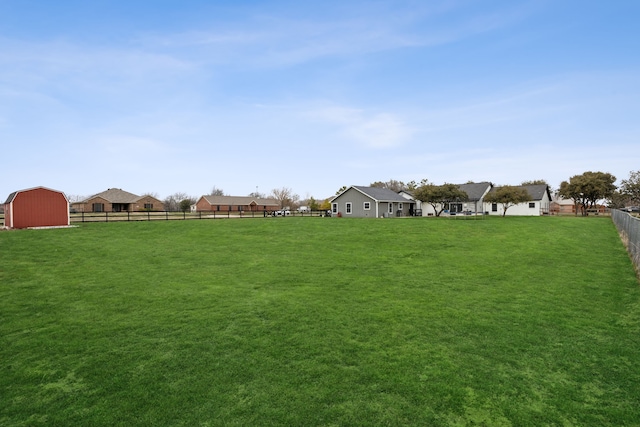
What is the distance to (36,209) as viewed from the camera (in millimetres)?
25969

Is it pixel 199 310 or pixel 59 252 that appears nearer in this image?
pixel 199 310

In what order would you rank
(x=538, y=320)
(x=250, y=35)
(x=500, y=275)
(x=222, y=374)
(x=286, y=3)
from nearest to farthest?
(x=222, y=374)
(x=538, y=320)
(x=500, y=275)
(x=286, y=3)
(x=250, y=35)

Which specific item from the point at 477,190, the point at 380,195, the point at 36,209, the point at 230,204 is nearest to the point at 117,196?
the point at 230,204

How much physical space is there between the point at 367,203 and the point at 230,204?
52889mm

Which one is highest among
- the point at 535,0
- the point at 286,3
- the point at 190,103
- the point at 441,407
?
the point at 286,3

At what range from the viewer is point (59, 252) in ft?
52.1

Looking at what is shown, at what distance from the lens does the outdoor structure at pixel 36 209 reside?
2502 centimetres

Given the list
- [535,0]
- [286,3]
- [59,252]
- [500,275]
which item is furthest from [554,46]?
[59,252]

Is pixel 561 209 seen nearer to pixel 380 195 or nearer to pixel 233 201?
pixel 380 195

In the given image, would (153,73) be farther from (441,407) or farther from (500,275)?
(441,407)

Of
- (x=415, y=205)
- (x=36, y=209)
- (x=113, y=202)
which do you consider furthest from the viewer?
(x=113, y=202)

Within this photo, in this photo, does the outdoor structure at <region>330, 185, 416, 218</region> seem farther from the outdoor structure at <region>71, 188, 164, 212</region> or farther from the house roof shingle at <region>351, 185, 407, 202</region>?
the outdoor structure at <region>71, 188, 164, 212</region>

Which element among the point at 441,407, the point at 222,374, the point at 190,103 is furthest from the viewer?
the point at 190,103

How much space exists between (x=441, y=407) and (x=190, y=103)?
101 ft
